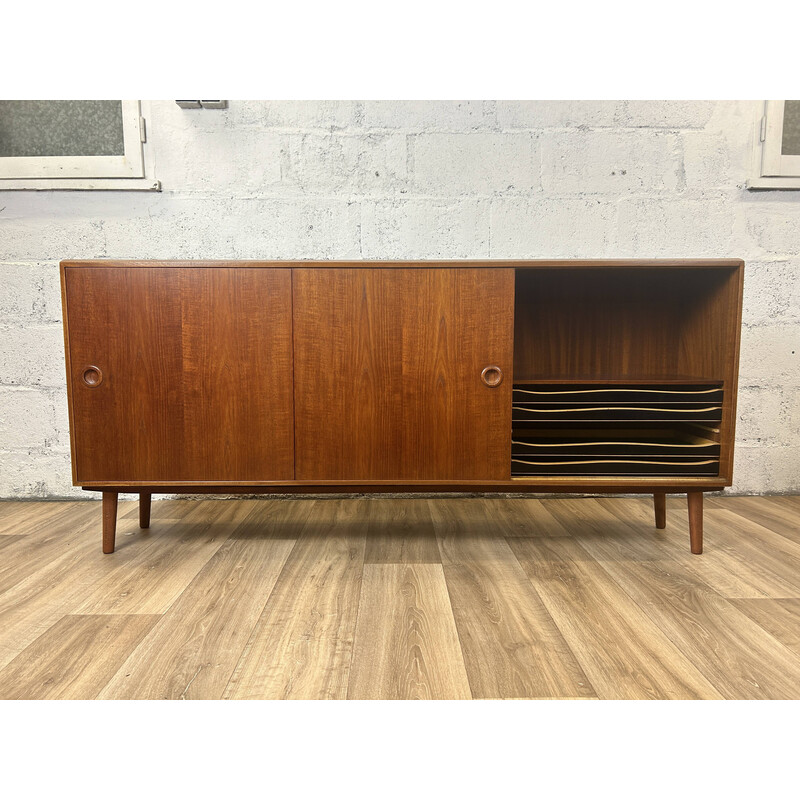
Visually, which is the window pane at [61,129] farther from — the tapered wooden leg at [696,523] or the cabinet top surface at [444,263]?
the tapered wooden leg at [696,523]

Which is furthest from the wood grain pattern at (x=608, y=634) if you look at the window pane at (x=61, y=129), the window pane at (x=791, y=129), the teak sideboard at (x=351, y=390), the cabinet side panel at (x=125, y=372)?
the window pane at (x=61, y=129)

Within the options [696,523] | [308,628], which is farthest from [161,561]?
[696,523]

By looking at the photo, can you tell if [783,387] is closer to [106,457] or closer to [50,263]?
[106,457]

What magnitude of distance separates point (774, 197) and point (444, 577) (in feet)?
5.46

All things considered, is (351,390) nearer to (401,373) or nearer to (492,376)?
(401,373)

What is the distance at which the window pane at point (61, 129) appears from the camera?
76.2 inches

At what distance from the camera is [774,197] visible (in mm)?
2010

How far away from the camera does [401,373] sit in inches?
57.2

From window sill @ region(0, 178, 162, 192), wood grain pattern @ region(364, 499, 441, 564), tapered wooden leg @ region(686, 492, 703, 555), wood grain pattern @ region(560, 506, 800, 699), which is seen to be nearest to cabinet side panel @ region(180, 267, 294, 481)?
wood grain pattern @ region(364, 499, 441, 564)

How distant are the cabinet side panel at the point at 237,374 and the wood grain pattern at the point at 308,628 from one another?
0.79 ft

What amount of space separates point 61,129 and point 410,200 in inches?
44.2

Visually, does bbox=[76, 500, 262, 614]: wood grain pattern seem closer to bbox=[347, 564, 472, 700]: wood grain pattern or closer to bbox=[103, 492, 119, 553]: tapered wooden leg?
bbox=[103, 492, 119, 553]: tapered wooden leg
